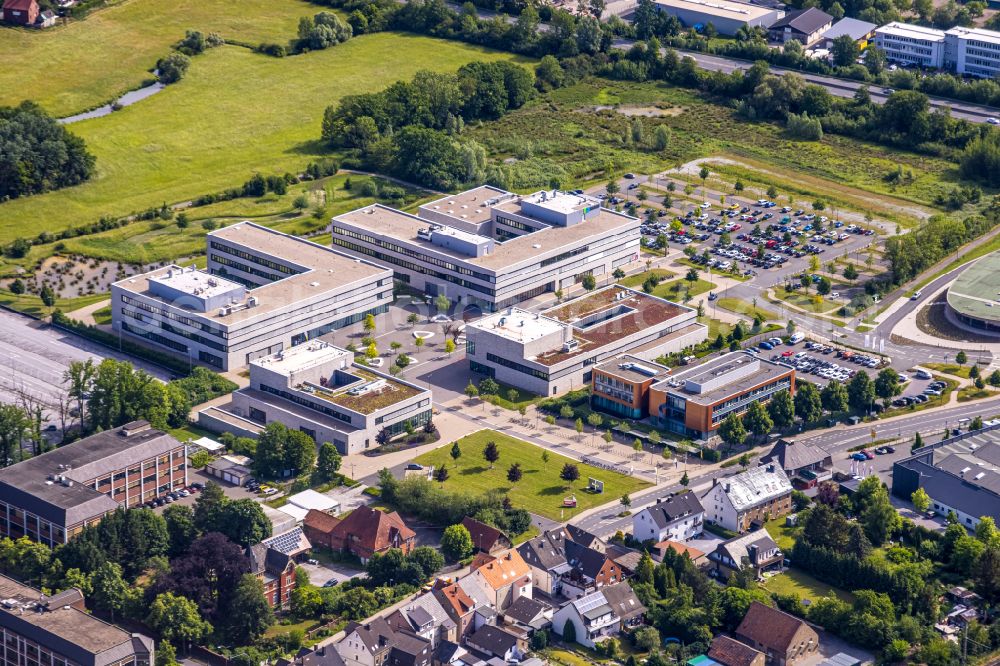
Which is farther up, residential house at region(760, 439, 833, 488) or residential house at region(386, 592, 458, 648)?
residential house at region(760, 439, 833, 488)

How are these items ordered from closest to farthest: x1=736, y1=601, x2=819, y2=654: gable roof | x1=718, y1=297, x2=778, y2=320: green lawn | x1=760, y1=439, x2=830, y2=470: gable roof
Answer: x1=736, y1=601, x2=819, y2=654: gable roof, x1=760, y1=439, x2=830, y2=470: gable roof, x1=718, y1=297, x2=778, y2=320: green lawn

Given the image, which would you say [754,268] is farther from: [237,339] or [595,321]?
[237,339]

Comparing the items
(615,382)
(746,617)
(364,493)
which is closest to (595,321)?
(615,382)

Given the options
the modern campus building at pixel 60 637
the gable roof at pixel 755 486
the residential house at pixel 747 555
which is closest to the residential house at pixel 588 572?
the residential house at pixel 747 555

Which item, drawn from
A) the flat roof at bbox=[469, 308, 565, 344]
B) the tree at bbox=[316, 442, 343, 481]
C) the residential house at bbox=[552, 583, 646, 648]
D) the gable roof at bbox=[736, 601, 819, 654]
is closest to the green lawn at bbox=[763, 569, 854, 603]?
the gable roof at bbox=[736, 601, 819, 654]

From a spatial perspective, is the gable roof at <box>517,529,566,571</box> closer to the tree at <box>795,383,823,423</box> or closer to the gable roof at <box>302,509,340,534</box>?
the gable roof at <box>302,509,340,534</box>

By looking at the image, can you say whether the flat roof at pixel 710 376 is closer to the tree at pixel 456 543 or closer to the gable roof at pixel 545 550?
the gable roof at pixel 545 550

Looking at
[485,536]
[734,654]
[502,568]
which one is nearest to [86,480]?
[485,536]
